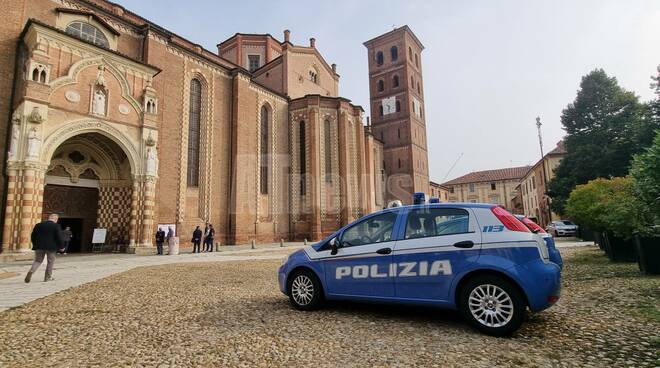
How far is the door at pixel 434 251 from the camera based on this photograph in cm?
408

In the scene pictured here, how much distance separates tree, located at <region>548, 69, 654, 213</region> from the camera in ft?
80.6

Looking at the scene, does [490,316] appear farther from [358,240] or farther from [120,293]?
[120,293]

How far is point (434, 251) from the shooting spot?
13.8 feet

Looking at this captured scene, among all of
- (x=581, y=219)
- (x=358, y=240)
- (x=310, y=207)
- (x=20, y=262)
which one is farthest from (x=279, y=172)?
(x=358, y=240)

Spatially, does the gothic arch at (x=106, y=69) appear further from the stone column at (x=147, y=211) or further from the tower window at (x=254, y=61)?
the tower window at (x=254, y=61)

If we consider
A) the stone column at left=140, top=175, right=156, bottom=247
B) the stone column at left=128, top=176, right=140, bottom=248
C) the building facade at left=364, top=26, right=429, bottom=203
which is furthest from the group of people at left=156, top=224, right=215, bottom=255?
the building facade at left=364, top=26, right=429, bottom=203

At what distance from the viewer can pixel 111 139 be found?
1650 centimetres

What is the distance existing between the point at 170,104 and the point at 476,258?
21781 millimetres

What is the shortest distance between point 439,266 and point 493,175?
7427 cm

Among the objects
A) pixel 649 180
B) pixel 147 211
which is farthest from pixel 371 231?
pixel 147 211

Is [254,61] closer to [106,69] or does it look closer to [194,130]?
[194,130]

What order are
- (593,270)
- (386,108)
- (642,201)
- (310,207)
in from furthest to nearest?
(386,108) < (310,207) < (593,270) < (642,201)

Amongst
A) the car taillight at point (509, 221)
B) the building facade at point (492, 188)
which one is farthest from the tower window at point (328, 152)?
the building facade at point (492, 188)

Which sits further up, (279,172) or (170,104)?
(170,104)
